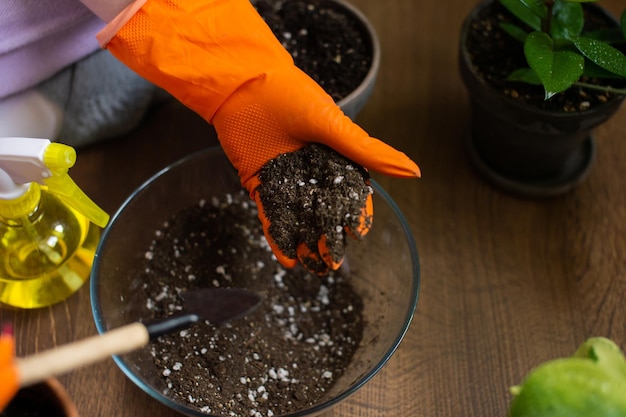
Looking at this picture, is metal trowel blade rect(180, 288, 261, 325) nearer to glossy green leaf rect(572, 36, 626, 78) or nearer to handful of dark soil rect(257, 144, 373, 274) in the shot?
handful of dark soil rect(257, 144, 373, 274)

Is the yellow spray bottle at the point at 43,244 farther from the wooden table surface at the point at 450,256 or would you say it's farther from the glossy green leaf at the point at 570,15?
the glossy green leaf at the point at 570,15

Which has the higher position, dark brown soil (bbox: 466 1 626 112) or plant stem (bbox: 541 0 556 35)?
plant stem (bbox: 541 0 556 35)

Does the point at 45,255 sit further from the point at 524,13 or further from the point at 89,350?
the point at 524,13

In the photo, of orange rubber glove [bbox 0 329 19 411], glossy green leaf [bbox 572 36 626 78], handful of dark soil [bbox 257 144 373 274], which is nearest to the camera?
orange rubber glove [bbox 0 329 19 411]

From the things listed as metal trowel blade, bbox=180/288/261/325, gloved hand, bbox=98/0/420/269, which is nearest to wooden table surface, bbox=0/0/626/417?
metal trowel blade, bbox=180/288/261/325

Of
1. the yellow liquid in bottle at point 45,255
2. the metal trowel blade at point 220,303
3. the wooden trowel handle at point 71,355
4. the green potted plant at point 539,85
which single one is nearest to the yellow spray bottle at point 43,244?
the yellow liquid in bottle at point 45,255

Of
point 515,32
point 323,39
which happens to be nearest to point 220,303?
point 323,39

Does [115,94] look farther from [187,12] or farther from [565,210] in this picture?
[565,210]
